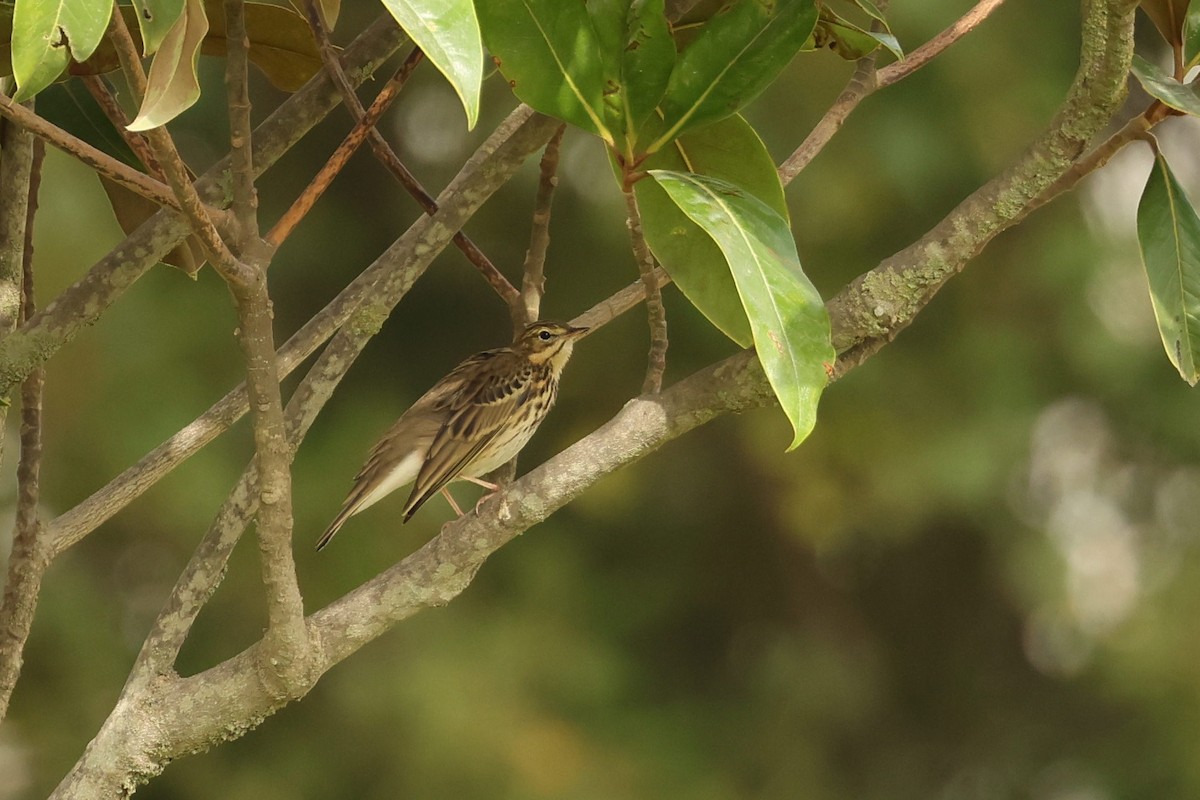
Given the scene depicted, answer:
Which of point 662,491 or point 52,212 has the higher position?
point 52,212

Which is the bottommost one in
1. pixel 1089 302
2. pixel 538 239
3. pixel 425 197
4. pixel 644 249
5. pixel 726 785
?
pixel 726 785

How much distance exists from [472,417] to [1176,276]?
6.30 ft

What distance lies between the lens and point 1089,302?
5281 millimetres

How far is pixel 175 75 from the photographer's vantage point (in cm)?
153

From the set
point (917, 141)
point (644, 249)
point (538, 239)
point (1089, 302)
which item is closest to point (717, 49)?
point (644, 249)

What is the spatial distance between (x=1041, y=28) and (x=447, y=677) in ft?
10.8

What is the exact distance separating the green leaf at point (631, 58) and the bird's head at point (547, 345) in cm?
171

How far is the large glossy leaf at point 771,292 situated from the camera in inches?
61.6

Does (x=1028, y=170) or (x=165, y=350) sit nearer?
(x=1028, y=170)

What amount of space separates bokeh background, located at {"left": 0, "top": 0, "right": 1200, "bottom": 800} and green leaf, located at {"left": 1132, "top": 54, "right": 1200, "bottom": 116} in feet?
9.20

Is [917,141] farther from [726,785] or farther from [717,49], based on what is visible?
[717,49]

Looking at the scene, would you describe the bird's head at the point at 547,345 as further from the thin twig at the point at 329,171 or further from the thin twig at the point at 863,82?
the thin twig at the point at 329,171

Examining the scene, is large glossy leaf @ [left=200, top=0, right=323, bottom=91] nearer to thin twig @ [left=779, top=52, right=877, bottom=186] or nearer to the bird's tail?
thin twig @ [left=779, top=52, right=877, bottom=186]

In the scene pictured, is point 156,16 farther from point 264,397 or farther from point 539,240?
point 539,240
